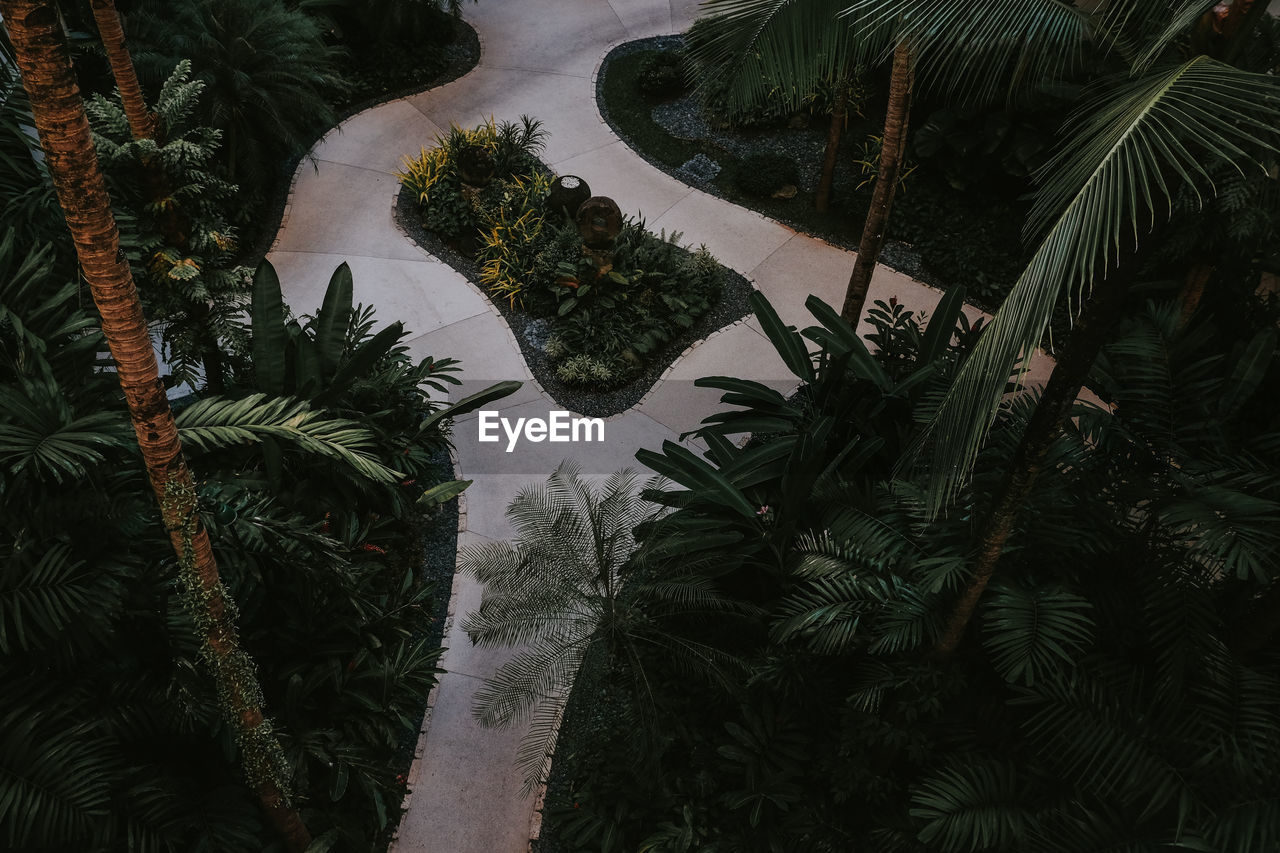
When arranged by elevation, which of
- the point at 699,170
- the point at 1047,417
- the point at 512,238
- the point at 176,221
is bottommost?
the point at 512,238

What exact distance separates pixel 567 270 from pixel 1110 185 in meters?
5.64

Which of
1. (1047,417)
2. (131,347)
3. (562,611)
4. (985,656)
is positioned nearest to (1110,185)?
(1047,417)

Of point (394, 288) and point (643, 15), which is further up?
point (643, 15)

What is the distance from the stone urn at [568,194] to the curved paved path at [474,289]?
0.69 m

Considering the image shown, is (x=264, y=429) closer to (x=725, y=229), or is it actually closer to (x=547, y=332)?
(x=547, y=332)

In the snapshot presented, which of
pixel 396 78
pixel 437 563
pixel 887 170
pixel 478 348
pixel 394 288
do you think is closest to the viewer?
pixel 887 170

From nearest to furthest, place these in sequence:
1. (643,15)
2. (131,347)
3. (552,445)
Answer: (131,347)
(552,445)
(643,15)

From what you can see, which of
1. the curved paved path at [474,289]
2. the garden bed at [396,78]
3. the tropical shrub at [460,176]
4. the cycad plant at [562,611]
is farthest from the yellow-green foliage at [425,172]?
the cycad plant at [562,611]

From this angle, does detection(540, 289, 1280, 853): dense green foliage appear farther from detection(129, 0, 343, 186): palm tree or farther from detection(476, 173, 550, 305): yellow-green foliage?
detection(129, 0, 343, 186): palm tree

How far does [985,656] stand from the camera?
15.1 feet

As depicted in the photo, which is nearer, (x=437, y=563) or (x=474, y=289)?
(x=437, y=563)

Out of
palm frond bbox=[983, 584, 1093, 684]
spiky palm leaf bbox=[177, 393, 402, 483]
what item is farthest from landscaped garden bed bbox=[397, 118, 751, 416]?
palm frond bbox=[983, 584, 1093, 684]

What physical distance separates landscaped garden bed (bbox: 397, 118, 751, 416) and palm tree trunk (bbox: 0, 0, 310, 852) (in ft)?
12.6

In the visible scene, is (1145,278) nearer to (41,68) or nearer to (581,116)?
(581,116)
